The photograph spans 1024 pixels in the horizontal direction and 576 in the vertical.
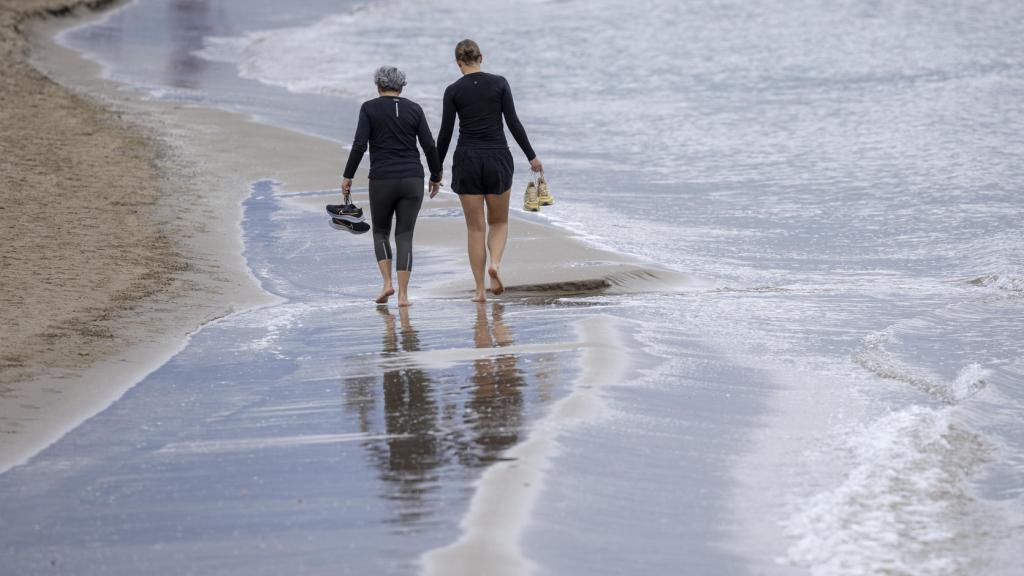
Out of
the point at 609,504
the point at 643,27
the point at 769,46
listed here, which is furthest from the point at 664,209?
the point at 643,27

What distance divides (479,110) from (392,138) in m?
0.59

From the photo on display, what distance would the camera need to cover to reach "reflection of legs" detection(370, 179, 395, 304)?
29.1 feet

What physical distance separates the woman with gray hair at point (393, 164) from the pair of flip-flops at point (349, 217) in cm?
10

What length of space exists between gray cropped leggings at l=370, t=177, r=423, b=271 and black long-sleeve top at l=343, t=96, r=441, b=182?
0.06 meters

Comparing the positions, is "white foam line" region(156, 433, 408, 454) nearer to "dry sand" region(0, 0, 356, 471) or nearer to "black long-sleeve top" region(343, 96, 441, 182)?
"dry sand" region(0, 0, 356, 471)

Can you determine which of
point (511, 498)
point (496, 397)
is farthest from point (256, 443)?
point (511, 498)

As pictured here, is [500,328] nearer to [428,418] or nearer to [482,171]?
[482,171]

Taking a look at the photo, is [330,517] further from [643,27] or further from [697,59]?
[643,27]

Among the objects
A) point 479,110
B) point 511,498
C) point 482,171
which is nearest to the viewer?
point 511,498

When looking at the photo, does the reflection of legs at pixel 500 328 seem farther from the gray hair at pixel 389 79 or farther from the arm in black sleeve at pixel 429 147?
the gray hair at pixel 389 79

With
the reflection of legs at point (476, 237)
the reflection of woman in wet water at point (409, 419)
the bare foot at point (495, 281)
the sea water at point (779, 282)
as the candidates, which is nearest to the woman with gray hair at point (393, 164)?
the reflection of legs at point (476, 237)

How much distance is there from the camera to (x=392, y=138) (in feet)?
28.6

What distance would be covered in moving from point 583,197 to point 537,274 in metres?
4.75

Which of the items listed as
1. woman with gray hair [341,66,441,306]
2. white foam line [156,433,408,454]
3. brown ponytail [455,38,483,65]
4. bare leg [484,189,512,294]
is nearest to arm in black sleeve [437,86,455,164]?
woman with gray hair [341,66,441,306]
